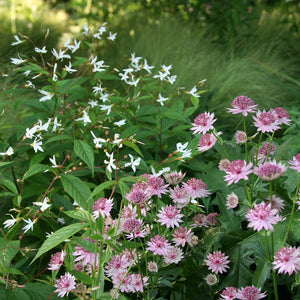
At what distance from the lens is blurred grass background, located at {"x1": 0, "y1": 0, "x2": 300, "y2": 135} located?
268 cm

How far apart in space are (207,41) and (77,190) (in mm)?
2797

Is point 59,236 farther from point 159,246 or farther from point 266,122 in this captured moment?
point 266,122

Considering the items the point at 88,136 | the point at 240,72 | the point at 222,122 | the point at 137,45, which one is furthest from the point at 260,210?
the point at 137,45

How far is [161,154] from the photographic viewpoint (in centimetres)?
173

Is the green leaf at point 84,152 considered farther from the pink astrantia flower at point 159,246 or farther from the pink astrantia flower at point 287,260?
the pink astrantia flower at point 287,260

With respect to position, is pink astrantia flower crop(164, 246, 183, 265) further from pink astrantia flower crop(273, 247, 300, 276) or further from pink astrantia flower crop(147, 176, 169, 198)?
pink astrantia flower crop(273, 247, 300, 276)

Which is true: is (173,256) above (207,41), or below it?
above

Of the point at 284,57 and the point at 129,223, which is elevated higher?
the point at 129,223

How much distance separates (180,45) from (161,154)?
180 centimetres

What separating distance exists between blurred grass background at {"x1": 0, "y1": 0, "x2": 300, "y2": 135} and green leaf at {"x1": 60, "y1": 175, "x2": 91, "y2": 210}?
1.00 m

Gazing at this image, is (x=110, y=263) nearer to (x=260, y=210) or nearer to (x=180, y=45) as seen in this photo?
(x=260, y=210)

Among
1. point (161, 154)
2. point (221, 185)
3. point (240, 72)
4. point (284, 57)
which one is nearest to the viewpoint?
point (221, 185)

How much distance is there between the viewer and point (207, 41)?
3787 mm

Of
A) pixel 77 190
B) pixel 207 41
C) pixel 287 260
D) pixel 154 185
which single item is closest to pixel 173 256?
pixel 154 185
